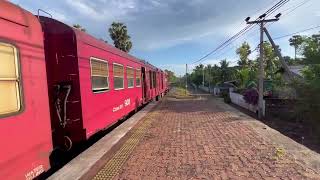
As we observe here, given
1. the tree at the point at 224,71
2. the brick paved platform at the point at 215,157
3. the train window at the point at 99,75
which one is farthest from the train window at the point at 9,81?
the tree at the point at 224,71

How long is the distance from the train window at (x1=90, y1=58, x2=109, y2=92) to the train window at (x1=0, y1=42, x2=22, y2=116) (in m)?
3.91

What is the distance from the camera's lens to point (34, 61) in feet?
19.4

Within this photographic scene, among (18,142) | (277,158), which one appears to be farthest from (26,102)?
(277,158)

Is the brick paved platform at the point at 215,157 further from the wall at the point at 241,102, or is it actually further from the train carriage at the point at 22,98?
the wall at the point at 241,102

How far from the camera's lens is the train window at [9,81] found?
15.9ft

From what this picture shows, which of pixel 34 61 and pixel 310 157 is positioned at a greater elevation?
pixel 34 61

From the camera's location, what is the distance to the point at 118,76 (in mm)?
13000

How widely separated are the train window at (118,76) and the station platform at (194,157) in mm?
1604

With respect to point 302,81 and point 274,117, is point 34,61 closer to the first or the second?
point 302,81

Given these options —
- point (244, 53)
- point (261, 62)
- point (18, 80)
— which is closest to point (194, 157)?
point (18, 80)

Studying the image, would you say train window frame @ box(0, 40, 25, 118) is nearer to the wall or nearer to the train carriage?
the train carriage

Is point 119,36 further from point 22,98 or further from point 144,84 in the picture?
point 22,98

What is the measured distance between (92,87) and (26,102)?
363 centimetres

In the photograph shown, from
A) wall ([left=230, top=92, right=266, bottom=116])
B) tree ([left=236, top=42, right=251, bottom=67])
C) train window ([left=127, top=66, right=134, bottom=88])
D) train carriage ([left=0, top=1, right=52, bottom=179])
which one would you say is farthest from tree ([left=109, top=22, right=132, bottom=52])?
train carriage ([left=0, top=1, right=52, bottom=179])
